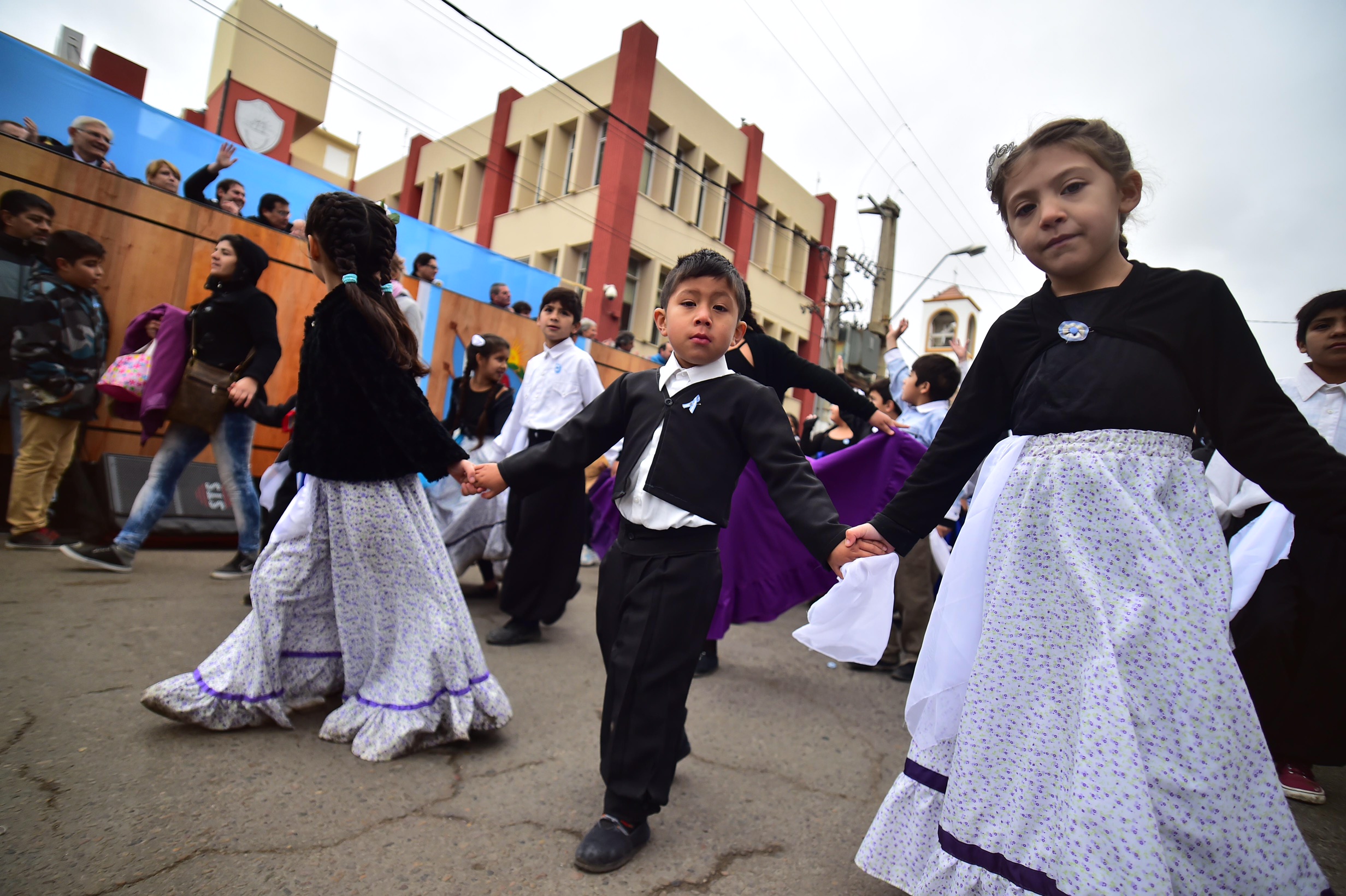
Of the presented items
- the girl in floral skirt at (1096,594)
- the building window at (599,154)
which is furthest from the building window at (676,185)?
the girl in floral skirt at (1096,594)

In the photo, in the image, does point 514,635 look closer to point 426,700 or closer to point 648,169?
point 426,700

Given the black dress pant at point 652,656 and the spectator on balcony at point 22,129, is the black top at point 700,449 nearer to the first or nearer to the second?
the black dress pant at point 652,656

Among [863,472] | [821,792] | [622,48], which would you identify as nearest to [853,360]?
[622,48]

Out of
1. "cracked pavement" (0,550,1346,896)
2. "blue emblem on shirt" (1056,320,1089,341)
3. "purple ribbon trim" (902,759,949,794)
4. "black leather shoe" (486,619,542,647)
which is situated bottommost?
"cracked pavement" (0,550,1346,896)

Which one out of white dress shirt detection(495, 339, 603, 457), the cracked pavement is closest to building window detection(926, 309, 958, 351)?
white dress shirt detection(495, 339, 603, 457)

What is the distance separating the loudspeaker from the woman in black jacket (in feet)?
2.20

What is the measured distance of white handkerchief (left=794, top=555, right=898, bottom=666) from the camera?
1766 millimetres

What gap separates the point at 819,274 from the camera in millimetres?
25219

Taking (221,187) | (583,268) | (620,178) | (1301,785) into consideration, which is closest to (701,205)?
(620,178)

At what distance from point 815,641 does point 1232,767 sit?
856 millimetres

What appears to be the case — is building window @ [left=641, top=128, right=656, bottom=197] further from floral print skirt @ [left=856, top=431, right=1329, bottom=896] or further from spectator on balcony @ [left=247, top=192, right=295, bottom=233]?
floral print skirt @ [left=856, top=431, right=1329, bottom=896]

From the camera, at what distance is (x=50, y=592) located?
372 cm

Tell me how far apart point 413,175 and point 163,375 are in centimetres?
2053

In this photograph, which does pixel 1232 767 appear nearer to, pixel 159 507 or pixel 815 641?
pixel 815 641
